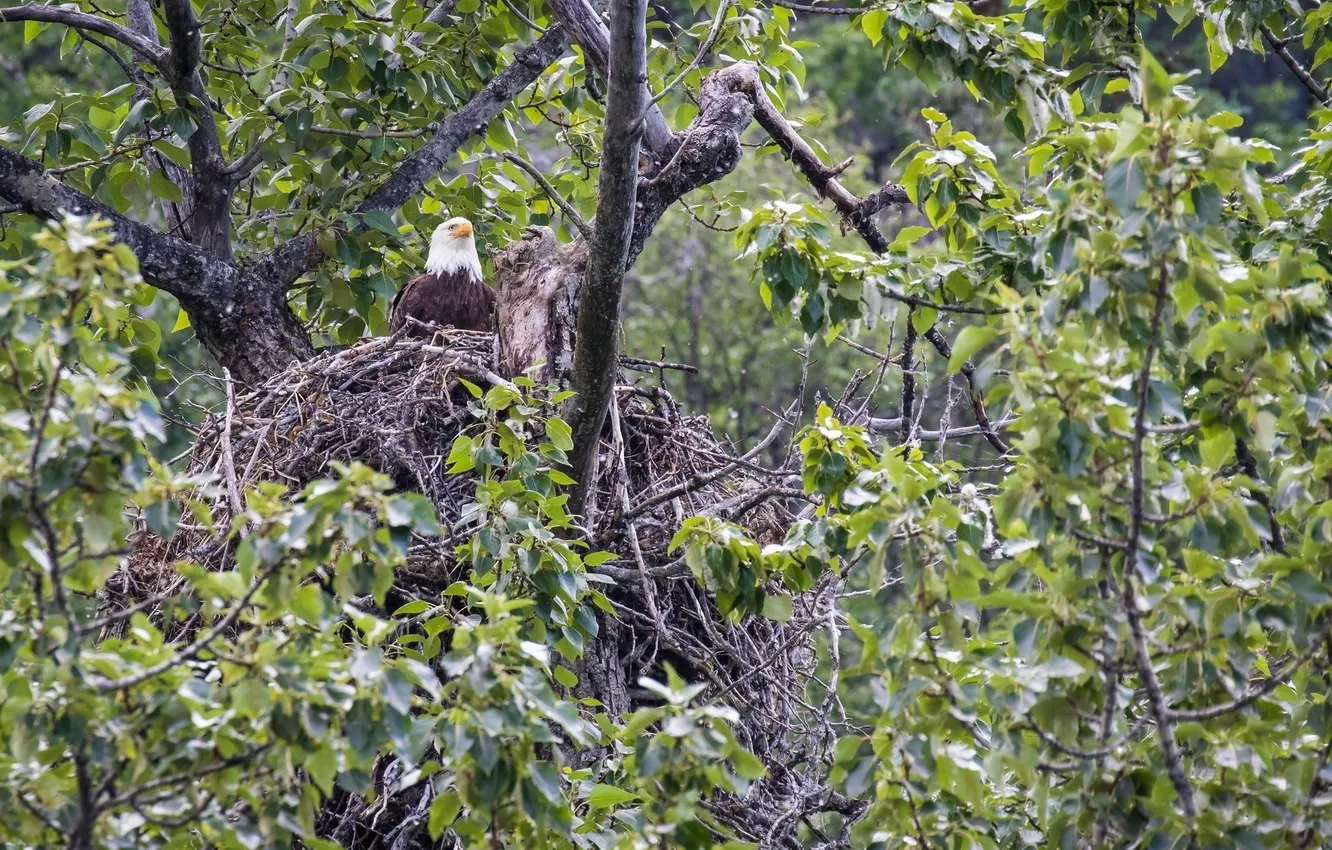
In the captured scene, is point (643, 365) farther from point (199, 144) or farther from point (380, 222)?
point (199, 144)

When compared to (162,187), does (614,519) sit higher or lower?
lower

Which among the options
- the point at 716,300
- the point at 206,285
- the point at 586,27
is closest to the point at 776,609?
the point at 586,27

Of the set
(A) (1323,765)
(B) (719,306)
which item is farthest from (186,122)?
(B) (719,306)

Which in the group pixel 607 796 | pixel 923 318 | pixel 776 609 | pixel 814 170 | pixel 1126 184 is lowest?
pixel 607 796

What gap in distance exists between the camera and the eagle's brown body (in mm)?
5551

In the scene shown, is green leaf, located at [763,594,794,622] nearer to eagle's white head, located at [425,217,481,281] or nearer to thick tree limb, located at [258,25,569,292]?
thick tree limb, located at [258,25,569,292]

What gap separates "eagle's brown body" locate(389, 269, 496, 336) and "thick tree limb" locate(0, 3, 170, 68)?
1353 mm

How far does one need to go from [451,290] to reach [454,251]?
0.94 ft

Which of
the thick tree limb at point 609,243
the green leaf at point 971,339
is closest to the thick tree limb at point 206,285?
the thick tree limb at point 609,243

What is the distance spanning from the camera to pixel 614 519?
416cm

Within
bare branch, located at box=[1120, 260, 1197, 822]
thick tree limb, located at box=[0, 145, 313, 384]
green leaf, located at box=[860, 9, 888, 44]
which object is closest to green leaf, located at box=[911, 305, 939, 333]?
green leaf, located at box=[860, 9, 888, 44]

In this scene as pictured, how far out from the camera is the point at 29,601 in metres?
2.29

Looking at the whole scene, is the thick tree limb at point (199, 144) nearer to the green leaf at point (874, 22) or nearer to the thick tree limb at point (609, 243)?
the thick tree limb at point (609, 243)

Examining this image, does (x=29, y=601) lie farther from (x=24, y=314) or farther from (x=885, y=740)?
(x=885, y=740)
